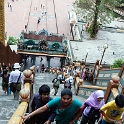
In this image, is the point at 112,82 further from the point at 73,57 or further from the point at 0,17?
the point at 73,57

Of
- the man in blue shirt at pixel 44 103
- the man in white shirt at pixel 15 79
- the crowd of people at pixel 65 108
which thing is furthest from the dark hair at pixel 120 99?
the man in white shirt at pixel 15 79

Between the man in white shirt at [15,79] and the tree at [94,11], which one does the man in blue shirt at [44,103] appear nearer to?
the man in white shirt at [15,79]

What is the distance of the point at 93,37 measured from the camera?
101 feet

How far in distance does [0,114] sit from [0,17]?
11415mm

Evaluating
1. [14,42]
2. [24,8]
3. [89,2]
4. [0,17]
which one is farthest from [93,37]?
[24,8]

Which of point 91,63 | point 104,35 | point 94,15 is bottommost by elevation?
point 91,63

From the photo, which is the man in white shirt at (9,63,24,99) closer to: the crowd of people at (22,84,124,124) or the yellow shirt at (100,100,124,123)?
the crowd of people at (22,84,124,124)

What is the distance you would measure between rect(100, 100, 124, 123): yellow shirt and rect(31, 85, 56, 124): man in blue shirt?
110 centimetres

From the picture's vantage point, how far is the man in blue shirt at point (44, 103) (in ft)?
15.7

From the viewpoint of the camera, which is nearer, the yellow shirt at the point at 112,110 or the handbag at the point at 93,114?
the yellow shirt at the point at 112,110

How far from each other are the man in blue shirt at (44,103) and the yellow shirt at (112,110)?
3.59ft

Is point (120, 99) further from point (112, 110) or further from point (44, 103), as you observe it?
point (44, 103)

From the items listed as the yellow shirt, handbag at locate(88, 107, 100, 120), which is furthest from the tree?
the yellow shirt

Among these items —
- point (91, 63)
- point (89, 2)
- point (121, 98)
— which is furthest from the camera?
point (89, 2)
